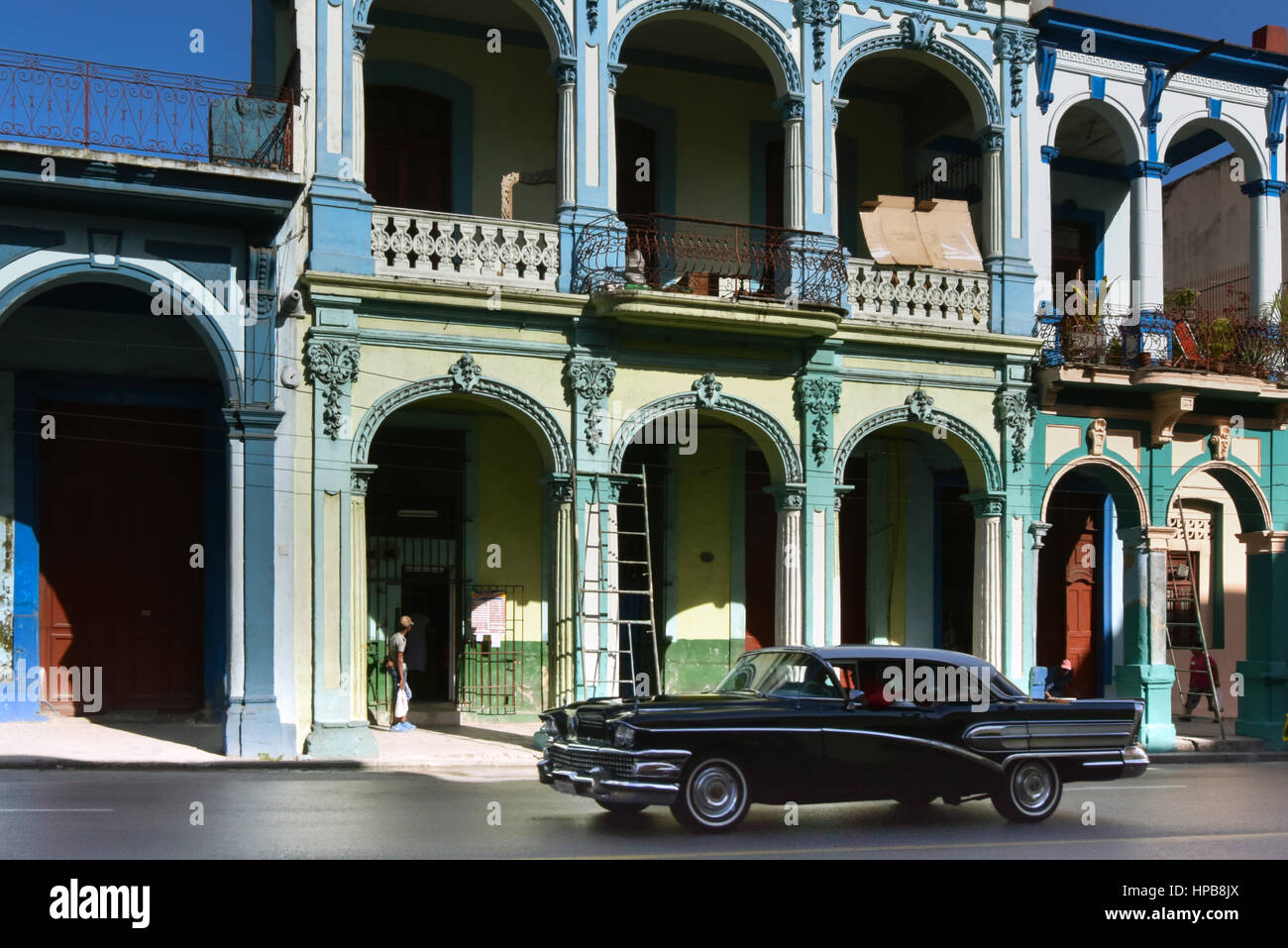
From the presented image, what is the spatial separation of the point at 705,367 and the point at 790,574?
3019 millimetres

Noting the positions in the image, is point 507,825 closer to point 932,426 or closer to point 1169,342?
point 932,426

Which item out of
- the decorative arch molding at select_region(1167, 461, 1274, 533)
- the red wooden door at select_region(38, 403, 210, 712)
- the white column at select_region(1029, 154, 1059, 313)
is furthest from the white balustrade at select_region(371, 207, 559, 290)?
the decorative arch molding at select_region(1167, 461, 1274, 533)

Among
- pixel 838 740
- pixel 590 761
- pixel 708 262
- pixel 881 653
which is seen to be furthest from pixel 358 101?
pixel 838 740

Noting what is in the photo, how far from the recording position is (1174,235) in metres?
29.5

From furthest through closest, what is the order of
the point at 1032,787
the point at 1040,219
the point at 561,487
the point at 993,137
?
1. the point at 1040,219
2. the point at 993,137
3. the point at 561,487
4. the point at 1032,787

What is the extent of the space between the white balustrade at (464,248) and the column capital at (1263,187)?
1196cm

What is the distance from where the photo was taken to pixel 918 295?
21.3 m

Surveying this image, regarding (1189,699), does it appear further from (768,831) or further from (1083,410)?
(768,831)

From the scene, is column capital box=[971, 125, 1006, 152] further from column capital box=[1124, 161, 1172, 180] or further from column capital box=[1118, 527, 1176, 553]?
column capital box=[1118, 527, 1176, 553]

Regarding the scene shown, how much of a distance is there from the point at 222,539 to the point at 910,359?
982 centimetres

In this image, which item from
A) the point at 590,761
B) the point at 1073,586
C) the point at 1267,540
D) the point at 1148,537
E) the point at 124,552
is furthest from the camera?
the point at 1073,586

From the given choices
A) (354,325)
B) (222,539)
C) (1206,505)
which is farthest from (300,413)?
(1206,505)

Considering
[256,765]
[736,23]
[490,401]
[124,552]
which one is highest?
[736,23]

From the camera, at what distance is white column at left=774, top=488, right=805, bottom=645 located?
1995 cm
